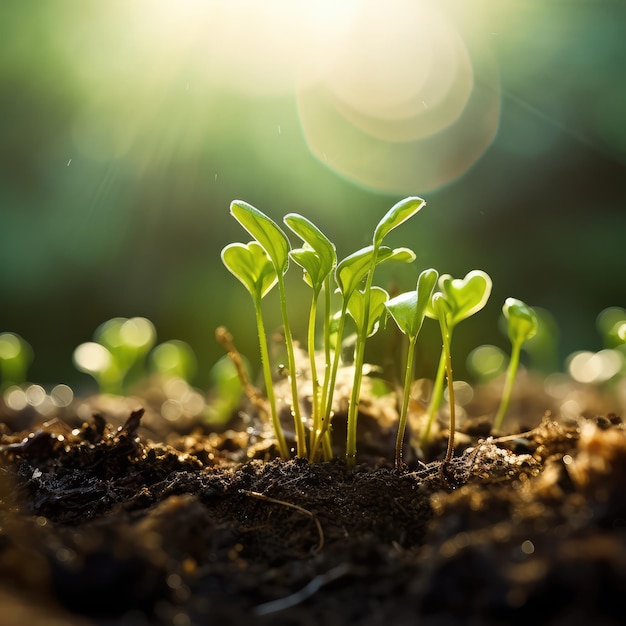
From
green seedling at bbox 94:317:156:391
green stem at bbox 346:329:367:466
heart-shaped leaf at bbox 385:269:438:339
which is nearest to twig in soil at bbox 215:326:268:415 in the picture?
green stem at bbox 346:329:367:466

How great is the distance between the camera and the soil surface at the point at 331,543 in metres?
0.52

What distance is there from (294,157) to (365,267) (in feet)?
10.4

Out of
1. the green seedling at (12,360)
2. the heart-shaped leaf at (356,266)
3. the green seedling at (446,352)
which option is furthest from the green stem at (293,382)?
the green seedling at (12,360)

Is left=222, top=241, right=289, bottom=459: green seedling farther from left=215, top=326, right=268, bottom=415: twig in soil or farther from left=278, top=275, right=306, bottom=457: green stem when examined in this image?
left=215, top=326, right=268, bottom=415: twig in soil

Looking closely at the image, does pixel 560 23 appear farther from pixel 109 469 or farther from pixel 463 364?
pixel 109 469

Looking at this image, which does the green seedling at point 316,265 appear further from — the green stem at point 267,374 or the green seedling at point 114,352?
the green seedling at point 114,352

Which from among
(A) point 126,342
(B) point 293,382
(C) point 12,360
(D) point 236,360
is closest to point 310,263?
(B) point 293,382

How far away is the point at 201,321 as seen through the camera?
4305 mm

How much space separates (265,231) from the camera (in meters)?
0.92

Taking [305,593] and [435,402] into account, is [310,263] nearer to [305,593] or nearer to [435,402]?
[435,402]

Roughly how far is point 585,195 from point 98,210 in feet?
11.9

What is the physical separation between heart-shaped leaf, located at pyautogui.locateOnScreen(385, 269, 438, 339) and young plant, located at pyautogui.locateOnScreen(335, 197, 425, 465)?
0.20ft

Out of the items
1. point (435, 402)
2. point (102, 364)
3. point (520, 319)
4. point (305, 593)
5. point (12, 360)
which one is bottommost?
point (305, 593)

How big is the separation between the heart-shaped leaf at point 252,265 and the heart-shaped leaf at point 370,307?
5.8 inches
